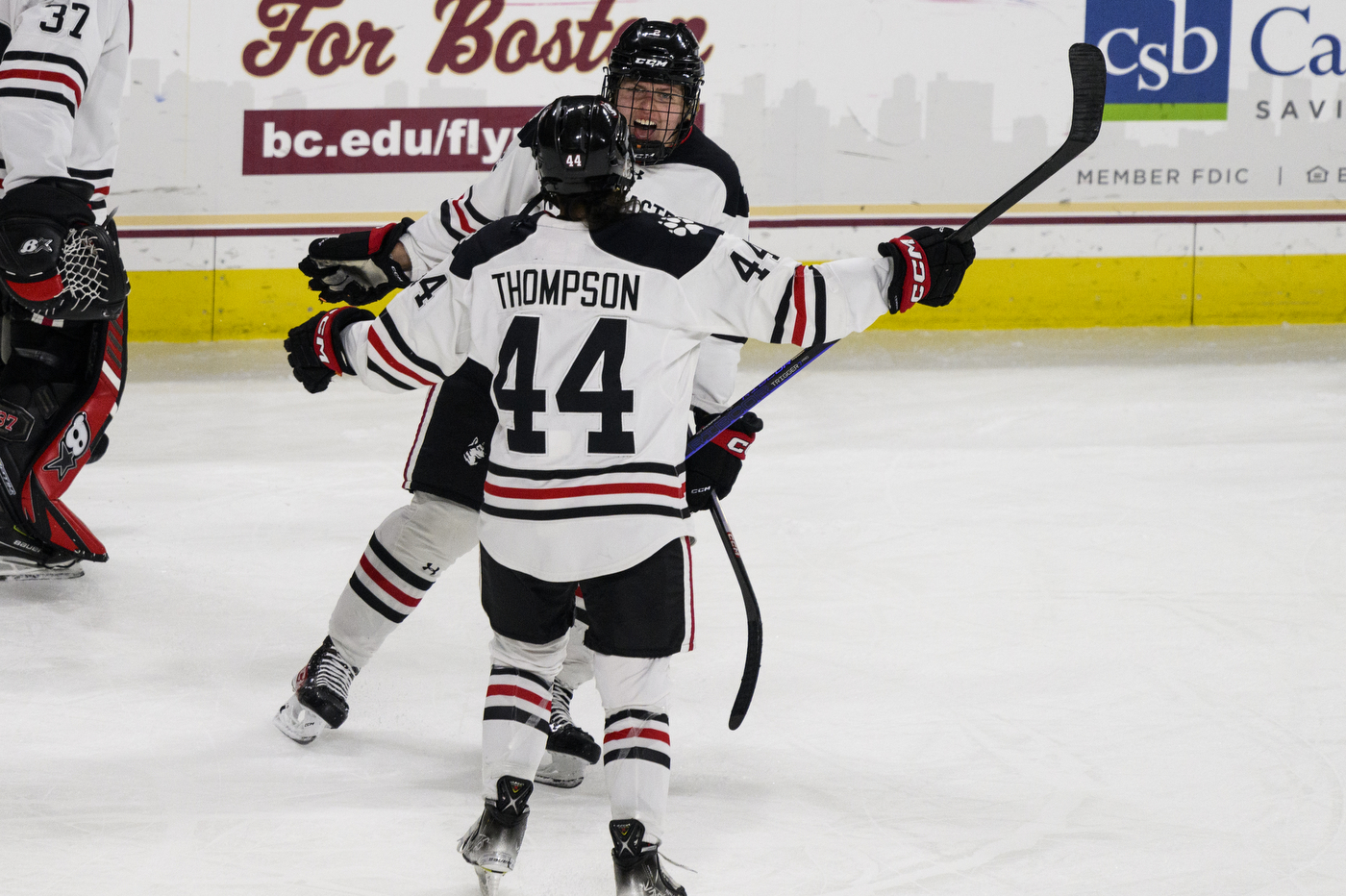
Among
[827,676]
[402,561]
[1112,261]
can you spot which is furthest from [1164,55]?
[402,561]

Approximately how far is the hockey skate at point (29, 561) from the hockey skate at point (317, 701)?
1006 millimetres

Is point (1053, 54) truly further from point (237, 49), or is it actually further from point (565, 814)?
point (565, 814)

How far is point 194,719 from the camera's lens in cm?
250

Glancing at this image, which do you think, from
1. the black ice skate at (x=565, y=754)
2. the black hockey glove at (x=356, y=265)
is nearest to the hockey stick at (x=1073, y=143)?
the black ice skate at (x=565, y=754)

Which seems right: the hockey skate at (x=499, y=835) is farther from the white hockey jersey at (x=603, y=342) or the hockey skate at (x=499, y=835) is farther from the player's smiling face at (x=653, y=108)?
the player's smiling face at (x=653, y=108)

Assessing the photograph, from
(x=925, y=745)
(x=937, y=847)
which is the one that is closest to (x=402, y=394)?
(x=925, y=745)

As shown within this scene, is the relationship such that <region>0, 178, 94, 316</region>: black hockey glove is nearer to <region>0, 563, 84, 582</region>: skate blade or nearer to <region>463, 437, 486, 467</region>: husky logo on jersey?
<region>0, 563, 84, 582</region>: skate blade

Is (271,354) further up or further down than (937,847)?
further up

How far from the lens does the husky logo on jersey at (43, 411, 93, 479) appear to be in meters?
3.18

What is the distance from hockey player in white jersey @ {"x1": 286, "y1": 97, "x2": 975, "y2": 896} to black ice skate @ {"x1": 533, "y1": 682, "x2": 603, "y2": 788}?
36cm

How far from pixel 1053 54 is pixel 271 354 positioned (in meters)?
3.16

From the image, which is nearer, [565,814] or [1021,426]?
[565,814]

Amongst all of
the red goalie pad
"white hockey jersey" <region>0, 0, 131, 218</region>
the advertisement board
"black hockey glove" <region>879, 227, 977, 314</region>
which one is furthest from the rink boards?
"black hockey glove" <region>879, 227, 977, 314</region>

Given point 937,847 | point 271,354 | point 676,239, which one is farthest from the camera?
point 271,354
